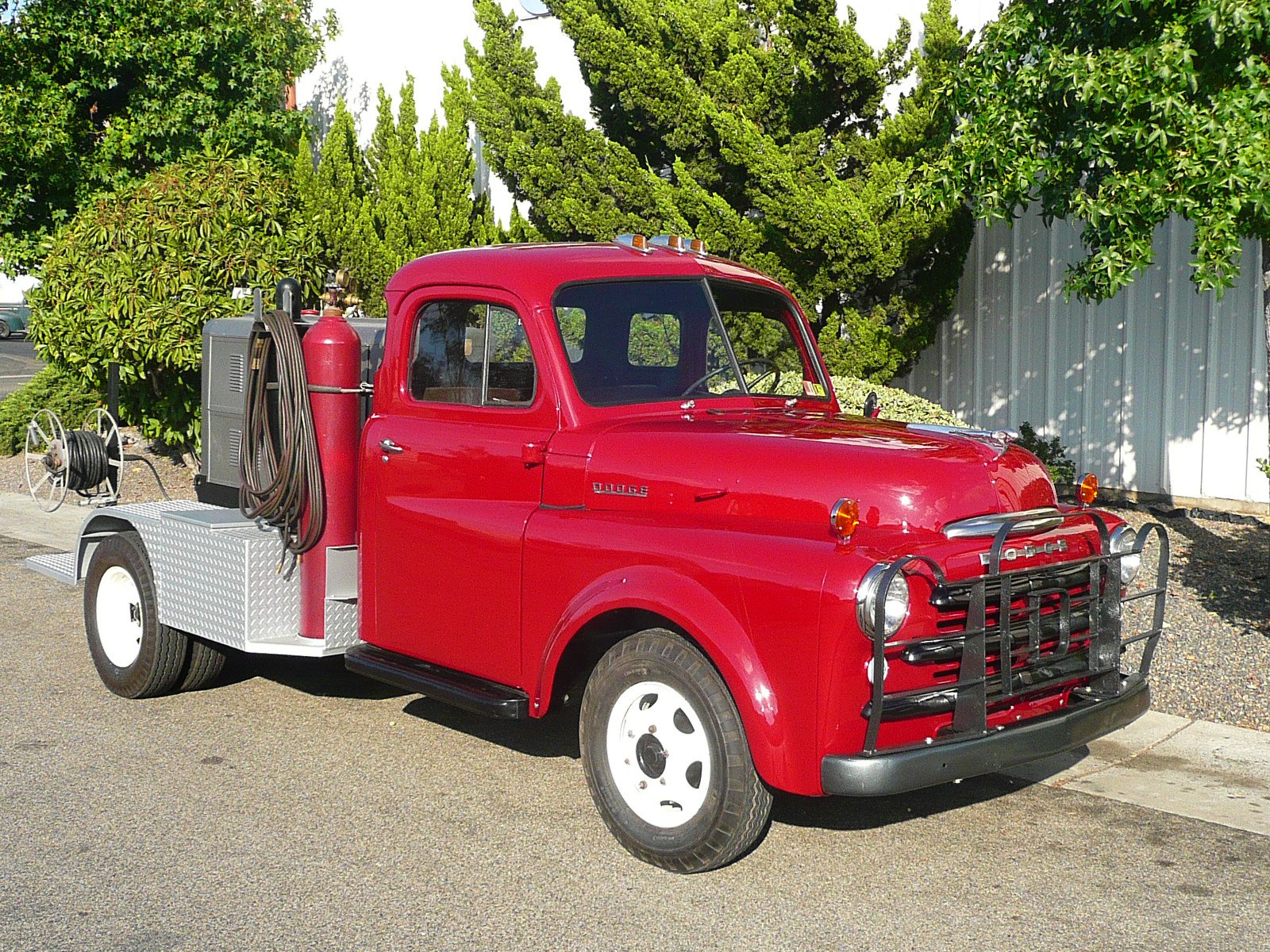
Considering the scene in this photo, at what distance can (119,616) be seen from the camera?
6.77m

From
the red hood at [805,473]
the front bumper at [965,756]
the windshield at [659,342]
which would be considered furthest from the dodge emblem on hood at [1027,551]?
the windshield at [659,342]

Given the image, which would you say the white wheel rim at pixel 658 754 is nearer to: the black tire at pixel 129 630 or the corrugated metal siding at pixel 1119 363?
the black tire at pixel 129 630

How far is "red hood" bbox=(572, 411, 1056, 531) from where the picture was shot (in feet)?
14.2

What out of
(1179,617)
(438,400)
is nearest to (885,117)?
(1179,617)

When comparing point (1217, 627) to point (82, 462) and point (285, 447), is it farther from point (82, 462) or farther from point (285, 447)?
point (82, 462)

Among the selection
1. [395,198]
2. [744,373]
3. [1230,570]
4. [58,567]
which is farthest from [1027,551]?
[395,198]

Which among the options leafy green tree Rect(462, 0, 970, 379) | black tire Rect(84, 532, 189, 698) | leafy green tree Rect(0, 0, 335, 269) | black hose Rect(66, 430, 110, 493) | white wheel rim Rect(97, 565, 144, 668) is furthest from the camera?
leafy green tree Rect(0, 0, 335, 269)

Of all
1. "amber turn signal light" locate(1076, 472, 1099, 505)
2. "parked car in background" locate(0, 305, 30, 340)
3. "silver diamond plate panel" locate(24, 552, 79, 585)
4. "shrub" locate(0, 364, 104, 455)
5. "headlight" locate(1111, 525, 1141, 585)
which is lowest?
"silver diamond plate panel" locate(24, 552, 79, 585)

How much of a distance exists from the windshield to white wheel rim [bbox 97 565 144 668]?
2861mm

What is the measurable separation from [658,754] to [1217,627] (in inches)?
172

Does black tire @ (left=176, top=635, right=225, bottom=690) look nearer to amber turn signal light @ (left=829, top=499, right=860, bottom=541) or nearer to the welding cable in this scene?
the welding cable

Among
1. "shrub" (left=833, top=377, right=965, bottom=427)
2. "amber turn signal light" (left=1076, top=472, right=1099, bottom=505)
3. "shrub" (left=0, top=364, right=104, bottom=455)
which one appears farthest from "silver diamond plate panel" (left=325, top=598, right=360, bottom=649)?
"shrub" (left=0, top=364, right=104, bottom=455)

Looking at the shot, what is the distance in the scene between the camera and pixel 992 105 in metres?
7.57

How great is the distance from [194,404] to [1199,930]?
1172 centimetres
